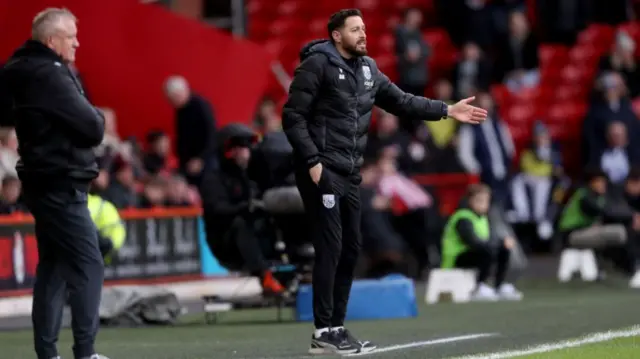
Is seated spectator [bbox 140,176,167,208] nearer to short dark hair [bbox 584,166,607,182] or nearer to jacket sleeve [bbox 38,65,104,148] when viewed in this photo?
short dark hair [bbox 584,166,607,182]

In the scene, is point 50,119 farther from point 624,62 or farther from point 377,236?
point 624,62

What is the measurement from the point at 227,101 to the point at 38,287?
44.8 ft

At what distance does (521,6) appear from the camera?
89.6ft

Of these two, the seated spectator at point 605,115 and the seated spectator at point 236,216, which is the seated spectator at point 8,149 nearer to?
the seated spectator at point 236,216

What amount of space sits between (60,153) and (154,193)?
9.68 metres

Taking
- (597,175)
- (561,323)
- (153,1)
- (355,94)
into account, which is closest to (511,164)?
(597,175)

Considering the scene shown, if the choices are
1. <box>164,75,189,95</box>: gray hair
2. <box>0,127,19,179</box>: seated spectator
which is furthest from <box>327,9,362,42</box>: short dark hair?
<box>164,75,189,95</box>: gray hair

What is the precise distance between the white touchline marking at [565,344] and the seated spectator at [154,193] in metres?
8.05

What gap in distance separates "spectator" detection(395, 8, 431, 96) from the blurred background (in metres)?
0.03

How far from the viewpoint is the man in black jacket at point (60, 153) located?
10.0 m

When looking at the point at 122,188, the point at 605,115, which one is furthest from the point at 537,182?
the point at 122,188

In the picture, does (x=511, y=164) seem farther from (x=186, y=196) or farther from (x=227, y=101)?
(x=186, y=196)

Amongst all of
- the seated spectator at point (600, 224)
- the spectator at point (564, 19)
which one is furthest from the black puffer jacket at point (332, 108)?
the spectator at point (564, 19)

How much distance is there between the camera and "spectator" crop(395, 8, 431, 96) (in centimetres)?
2570
